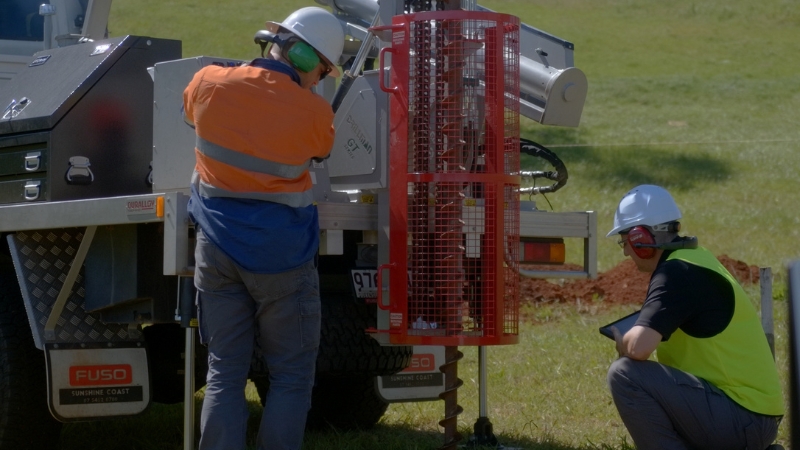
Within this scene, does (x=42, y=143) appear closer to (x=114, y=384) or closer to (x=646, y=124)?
(x=114, y=384)

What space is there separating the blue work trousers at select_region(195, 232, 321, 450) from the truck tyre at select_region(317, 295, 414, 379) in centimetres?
75

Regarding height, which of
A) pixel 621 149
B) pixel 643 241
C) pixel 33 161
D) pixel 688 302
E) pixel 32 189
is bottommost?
pixel 688 302

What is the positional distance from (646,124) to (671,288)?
2150cm

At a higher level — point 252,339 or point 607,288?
point 252,339

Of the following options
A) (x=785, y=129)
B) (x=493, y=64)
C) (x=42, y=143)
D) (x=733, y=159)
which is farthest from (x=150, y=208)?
(x=785, y=129)

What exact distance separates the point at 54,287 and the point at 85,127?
2.47 ft

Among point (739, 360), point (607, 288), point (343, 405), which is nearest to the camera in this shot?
point (739, 360)

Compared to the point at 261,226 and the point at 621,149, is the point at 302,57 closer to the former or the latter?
the point at 261,226

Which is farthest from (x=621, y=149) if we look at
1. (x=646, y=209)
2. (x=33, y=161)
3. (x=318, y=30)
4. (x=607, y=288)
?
(x=318, y=30)

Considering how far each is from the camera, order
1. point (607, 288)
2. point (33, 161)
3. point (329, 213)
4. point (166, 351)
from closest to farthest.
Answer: point (329, 213)
point (33, 161)
point (166, 351)
point (607, 288)

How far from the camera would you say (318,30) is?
4336mm

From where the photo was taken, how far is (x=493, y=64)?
4516 mm

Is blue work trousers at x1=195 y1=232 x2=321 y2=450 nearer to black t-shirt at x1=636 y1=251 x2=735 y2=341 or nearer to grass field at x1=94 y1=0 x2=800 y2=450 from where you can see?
black t-shirt at x1=636 y1=251 x2=735 y2=341

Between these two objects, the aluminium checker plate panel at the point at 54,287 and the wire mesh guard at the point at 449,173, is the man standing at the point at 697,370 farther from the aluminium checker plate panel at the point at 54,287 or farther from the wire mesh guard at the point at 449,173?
the aluminium checker plate panel at the point at 54,287
